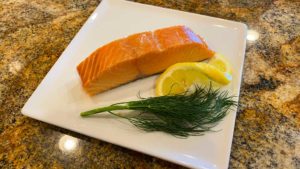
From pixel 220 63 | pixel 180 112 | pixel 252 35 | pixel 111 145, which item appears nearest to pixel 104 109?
pixel 111 145

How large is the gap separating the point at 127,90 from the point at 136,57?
13 cm

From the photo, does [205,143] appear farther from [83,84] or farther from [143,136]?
[83,84]

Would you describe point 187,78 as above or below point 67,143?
above

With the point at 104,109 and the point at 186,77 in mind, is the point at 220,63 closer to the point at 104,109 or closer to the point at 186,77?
the point at 186,77

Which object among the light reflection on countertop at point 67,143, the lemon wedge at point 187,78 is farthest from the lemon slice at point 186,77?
the light reflection on countertop at point 67,143

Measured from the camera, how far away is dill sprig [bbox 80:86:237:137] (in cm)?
86

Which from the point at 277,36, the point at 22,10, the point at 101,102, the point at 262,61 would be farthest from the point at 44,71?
the point at 277,36

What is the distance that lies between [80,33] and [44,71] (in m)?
0.21

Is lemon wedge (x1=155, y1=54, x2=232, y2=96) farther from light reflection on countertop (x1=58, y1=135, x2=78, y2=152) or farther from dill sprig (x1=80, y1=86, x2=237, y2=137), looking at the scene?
light reflection on countertop (x1=58, y1=135, x2=78, y2=152)

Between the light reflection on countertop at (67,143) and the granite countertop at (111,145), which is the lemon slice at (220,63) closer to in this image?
the granite countertop at (111,145)

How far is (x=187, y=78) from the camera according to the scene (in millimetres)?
943

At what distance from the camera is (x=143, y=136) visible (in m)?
0.85

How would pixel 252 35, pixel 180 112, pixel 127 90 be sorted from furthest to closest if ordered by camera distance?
pixel 252 35 < pixel 127 90 < pixel 180 112

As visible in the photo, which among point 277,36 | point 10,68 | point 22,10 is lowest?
point 10,68
